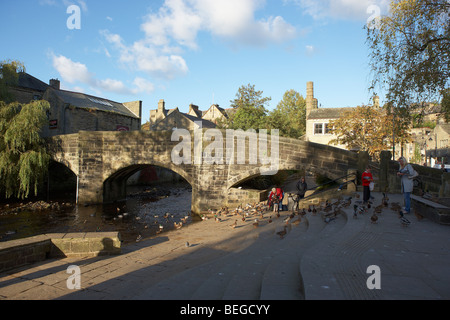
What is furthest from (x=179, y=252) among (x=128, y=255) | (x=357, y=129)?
(x=357, y=129)

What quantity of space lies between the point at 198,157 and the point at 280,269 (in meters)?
10.5

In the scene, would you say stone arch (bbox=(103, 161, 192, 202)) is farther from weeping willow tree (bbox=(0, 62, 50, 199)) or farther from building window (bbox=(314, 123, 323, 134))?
building window (bbox=(314, 123, 323, 134))

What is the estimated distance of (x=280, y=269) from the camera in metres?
4.18

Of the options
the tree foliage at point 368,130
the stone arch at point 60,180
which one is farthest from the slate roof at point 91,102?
the tree foliage at point 368,130

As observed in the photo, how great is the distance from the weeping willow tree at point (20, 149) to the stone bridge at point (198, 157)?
5.55 ft

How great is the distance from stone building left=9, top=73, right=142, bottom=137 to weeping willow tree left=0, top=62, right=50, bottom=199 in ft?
23.6

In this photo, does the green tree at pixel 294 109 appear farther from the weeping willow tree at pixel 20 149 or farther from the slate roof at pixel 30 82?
the weeping willow tree at pixel 20 149

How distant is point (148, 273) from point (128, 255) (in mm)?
1542

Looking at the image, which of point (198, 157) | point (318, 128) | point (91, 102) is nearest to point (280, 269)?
point (198, 157)

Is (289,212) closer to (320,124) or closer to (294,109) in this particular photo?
(320,124)

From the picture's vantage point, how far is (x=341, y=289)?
3.03m
